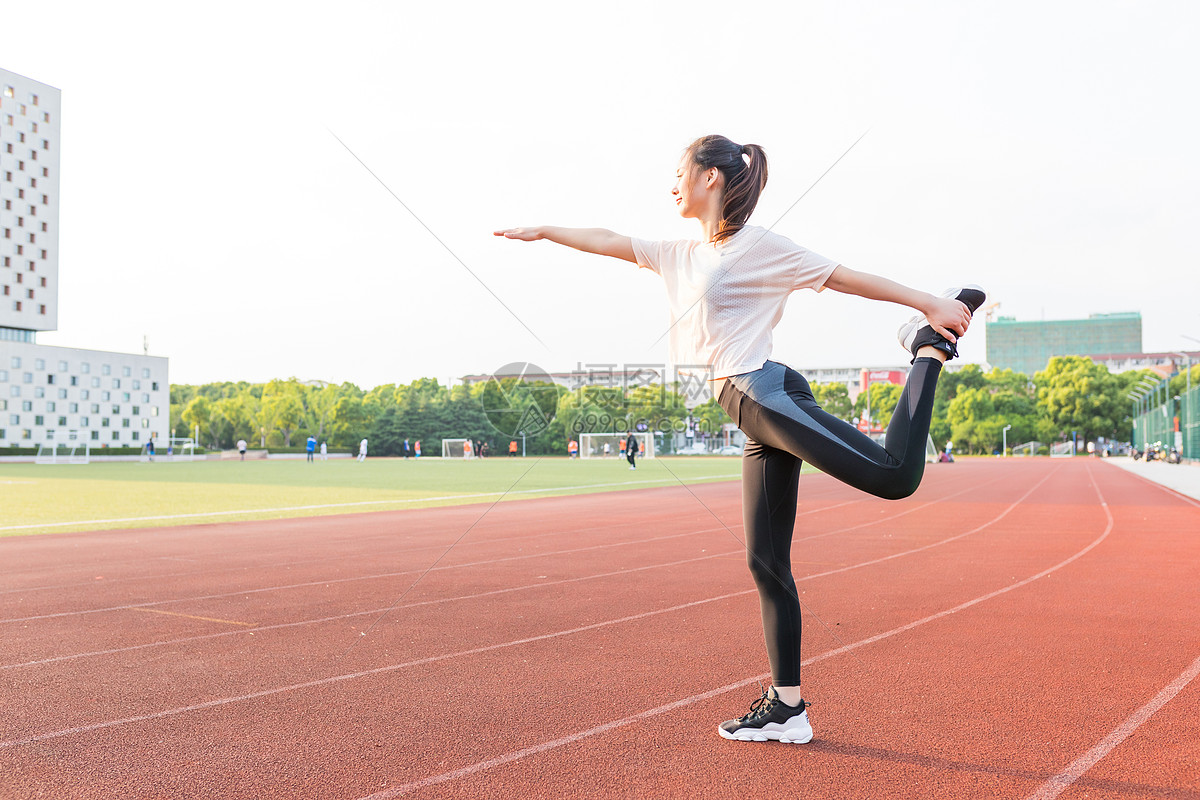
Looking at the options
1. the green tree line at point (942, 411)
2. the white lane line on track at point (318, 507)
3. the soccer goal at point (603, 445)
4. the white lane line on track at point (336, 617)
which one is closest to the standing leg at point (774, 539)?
the white lane line on track at point (336, 617)

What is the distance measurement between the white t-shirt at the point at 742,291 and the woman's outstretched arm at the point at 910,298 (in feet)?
0.21

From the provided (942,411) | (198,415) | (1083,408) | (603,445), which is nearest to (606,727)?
(603,445)

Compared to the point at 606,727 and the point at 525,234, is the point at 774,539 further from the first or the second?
the point at 525,234

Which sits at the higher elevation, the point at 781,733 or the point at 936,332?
the point at 936,332

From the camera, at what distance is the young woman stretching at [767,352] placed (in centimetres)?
300

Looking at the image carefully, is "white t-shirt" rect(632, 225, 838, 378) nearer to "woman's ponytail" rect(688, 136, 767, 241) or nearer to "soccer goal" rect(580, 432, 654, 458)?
"woman's ponytail" rect(688, 136, 767, 241)

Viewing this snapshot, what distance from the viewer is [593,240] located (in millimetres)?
3373

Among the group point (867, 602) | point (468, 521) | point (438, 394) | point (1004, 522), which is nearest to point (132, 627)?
point (867, 602)

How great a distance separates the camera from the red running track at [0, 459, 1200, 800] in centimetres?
310

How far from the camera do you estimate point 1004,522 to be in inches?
547

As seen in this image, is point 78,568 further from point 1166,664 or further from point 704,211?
point 1166,664

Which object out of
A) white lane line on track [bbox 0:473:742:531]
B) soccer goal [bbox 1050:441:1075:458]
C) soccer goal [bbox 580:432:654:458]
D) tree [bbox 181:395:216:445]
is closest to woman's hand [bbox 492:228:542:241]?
white lane line on track [bbox 0:473:742:531]

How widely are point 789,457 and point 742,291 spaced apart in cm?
67

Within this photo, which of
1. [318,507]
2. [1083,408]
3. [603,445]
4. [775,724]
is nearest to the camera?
[775,724]
